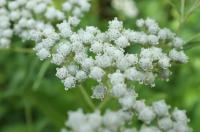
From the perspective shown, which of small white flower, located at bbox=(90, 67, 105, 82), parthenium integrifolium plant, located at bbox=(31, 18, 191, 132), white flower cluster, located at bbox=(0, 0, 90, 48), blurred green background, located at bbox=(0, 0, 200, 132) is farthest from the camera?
blurred green background, located at bbox=(0, 0, 200, 132)

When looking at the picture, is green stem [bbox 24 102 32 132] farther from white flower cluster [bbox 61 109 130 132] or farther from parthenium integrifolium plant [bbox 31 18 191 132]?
white flower cluster [bbox 61 109 130 132]

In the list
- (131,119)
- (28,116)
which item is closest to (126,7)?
(28,116)

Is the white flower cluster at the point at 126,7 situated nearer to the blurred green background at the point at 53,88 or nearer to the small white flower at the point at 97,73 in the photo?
the blurred green background at the point at 53,88

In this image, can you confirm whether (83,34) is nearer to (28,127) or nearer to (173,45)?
(173,45)

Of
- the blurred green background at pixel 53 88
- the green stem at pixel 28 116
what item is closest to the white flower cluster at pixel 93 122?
the blurred green background at pixel 53 88

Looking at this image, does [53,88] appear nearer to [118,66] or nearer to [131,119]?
[118,66]

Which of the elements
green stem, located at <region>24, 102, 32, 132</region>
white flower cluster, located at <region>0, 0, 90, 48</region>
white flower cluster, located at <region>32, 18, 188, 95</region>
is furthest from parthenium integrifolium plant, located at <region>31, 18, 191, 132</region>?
green stem, located at <region>24, 102, 32, 132</region>
